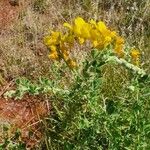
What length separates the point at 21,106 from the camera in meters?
3.79

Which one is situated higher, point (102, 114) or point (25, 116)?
point (102, 114)

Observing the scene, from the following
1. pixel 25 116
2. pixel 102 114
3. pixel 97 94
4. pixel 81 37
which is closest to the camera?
pixel 81 37

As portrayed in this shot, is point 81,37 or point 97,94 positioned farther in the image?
point 97,94

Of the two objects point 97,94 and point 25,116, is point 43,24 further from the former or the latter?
point 97,94

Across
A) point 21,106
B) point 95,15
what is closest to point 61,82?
point 21,106

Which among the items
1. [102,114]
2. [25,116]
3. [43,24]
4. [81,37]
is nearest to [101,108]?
[102,114]

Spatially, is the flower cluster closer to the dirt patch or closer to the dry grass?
the dirt patch

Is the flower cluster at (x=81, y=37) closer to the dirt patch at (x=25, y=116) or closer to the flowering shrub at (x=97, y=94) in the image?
the flowering shrub at (x=97, y=94)

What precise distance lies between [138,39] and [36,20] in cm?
98

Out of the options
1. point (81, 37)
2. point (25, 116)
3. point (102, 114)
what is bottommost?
point (25, 116)

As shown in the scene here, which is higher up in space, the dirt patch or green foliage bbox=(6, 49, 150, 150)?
green foliage bbox=(6, 49, 150, 150)

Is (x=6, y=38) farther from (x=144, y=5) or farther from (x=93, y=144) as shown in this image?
(x=93, y=144)

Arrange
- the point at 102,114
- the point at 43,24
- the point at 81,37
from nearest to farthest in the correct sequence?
the point at 81,37, the point at 102,114, the point at 43,24

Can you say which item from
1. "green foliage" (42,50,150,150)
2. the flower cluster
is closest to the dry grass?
"green foliage" (42,50,150,150)
